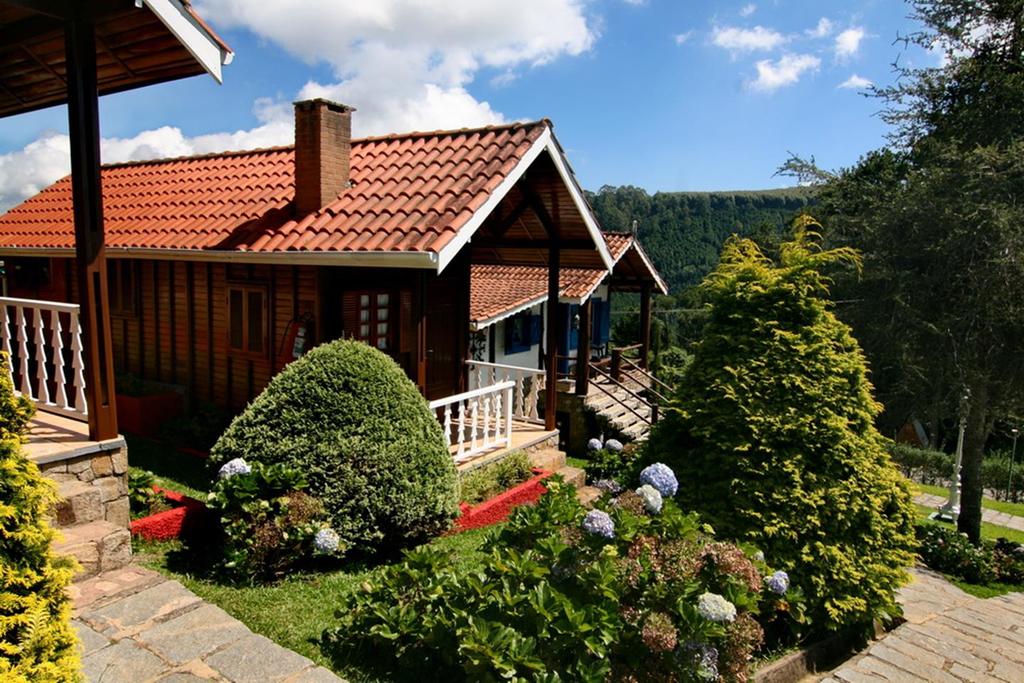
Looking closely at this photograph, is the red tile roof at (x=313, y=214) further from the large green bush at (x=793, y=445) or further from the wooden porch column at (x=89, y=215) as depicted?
the large green bush at (x=793, y=445)

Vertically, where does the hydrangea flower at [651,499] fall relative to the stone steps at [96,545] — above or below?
above

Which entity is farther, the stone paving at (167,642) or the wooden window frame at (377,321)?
the wooden window frame at (377,321)

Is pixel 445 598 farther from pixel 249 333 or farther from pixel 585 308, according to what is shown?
pixel 585 308

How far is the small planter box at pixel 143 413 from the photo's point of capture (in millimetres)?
9867

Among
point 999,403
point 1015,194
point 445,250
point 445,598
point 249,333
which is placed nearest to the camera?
point 445,598

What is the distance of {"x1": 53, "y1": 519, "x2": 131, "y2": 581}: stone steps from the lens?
4844 millimetres

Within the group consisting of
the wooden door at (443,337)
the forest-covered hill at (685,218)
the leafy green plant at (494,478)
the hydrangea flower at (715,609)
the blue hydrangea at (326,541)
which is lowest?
the leafy green plant at (494,478)

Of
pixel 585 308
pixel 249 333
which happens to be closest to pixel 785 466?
Result: pixel 249 333

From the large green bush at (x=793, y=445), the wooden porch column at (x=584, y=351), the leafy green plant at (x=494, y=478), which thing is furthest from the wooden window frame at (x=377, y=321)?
the wooden porch column at (x=584, y=351)

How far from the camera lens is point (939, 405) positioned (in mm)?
13602

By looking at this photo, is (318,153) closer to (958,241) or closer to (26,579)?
(26,579)

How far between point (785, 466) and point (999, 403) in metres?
10.6

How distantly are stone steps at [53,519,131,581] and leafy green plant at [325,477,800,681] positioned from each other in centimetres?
187

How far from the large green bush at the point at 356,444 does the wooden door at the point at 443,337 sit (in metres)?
4.09
